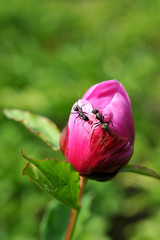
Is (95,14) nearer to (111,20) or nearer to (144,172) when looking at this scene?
(111,20)

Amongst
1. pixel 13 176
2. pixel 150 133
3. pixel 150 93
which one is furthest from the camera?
pixel 150 93

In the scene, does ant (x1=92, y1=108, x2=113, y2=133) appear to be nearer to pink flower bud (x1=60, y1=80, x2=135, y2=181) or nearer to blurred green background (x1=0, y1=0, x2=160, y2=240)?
pink flower bud (x1=60, y1=80, x2=135, y2=181)

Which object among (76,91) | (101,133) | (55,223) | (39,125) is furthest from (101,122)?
(76,91)

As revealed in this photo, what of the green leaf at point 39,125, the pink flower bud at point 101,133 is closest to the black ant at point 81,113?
the pink flower bud at point 101,133

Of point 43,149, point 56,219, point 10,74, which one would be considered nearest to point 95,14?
point 10,74

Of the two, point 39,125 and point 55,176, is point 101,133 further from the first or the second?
point 39,125

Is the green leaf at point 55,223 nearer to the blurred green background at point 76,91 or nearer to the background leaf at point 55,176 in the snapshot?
the blurred green background at point 76,91
